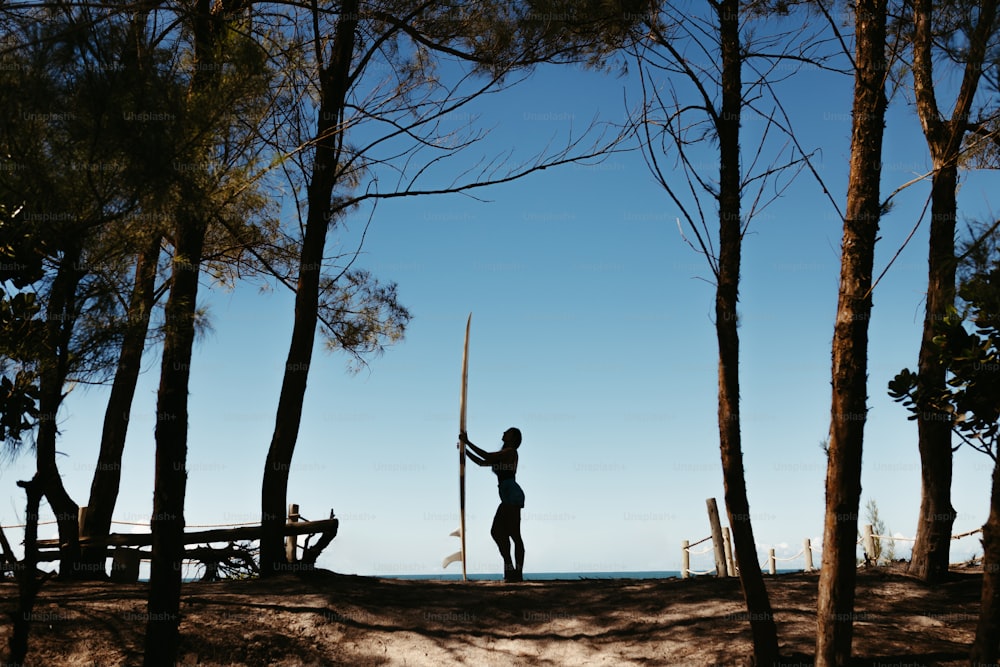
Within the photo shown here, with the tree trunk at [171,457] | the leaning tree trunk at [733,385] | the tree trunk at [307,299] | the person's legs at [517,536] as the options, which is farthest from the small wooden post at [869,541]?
the tree trunk at [171,457]

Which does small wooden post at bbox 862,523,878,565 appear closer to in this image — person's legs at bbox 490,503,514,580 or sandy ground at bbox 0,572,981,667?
sandy ground at bbox 0,572,981,667

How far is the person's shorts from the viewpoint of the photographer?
34.2 ft

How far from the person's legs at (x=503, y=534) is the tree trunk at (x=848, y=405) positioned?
4192mm

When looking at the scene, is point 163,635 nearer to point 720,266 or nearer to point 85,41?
point 85,41

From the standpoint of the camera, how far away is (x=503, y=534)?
10.4m

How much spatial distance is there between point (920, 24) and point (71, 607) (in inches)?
398

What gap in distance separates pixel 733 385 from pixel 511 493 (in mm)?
3806

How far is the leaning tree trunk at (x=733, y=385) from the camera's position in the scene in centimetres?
713

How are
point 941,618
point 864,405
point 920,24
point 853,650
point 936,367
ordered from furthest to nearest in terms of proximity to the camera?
point 920,24 → point 936,367 → point 941,618 → point 853,650 → point 864,405

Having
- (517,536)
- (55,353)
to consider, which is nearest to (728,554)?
(517,536)

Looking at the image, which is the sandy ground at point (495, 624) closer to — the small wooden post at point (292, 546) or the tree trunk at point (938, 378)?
the tree trunk at point (938, 378)

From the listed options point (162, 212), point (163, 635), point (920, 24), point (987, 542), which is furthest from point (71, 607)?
point (920, 24)

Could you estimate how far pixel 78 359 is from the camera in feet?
25.8

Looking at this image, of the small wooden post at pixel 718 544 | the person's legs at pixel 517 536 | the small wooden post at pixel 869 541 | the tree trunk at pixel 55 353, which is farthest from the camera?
the small wooden post at pixel 869 541
